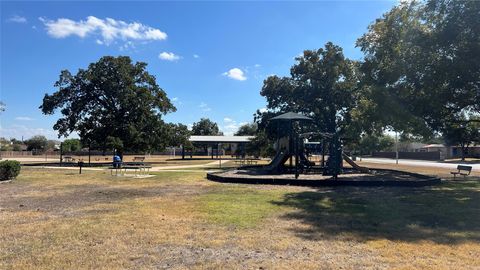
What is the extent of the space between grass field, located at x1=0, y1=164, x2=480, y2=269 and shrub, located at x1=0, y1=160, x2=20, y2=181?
582cm

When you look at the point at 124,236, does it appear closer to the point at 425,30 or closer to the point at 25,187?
the point at 25,187

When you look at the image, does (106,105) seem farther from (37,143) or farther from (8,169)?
(37,143)

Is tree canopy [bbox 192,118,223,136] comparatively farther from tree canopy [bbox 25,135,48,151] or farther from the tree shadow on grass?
the tree shadow on grass

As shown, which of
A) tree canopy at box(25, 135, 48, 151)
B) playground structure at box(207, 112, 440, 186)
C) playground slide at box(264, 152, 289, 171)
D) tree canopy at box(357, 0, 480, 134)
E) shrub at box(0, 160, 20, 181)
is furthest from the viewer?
tree canopy at box(25, 135, 48, 151)

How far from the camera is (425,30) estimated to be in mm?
16547

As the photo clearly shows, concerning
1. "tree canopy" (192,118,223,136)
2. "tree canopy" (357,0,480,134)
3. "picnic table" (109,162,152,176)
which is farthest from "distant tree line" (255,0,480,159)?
"tree canopy" (192,118,223,136)

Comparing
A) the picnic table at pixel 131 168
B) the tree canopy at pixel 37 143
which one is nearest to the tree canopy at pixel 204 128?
the tree canopy at pixel 37 143

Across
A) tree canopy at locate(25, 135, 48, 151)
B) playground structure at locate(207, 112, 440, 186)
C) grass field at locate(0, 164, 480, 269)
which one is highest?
tree canopy at locate(25, 135, 48, 151)

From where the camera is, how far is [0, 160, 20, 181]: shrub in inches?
723

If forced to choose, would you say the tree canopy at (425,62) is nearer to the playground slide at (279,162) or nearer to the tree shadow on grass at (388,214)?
the tree shadow on grass at (388,214)

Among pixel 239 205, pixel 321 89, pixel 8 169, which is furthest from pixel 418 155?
pixel 239 205

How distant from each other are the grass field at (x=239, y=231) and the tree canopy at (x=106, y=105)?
84.9 feet

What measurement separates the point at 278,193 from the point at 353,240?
22.7 ft

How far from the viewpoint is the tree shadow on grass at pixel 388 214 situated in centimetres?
761
